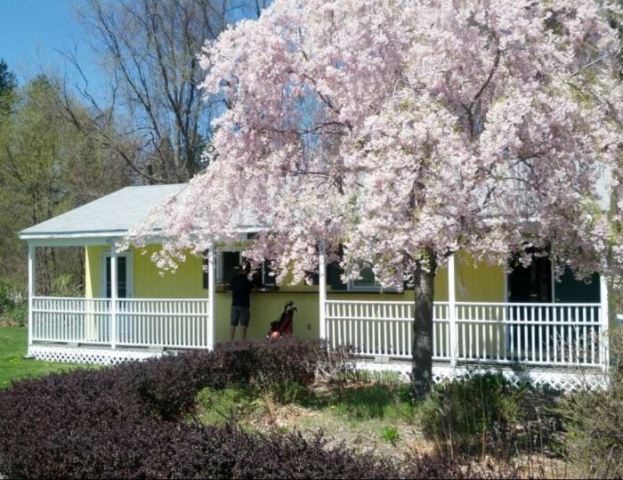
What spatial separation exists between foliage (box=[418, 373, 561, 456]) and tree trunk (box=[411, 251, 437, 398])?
0.22 metres

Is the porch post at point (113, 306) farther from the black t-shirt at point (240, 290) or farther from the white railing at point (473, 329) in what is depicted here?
the white railing at point (473, 329)

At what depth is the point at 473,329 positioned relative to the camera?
14352 millimetres

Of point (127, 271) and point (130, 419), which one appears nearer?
point (130, 419)

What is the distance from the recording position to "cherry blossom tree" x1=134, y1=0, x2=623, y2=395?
7.32 meters

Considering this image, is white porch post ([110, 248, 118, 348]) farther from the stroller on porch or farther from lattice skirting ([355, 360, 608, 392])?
lattice skirting ([355, 360, 608, 392])

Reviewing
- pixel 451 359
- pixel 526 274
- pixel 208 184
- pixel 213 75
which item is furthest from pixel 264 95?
pixel 526 274

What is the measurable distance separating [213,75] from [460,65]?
273 cm

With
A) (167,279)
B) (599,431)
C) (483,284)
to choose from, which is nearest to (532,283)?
(483,284)

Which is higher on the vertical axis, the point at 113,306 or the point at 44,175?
the point at 44,175

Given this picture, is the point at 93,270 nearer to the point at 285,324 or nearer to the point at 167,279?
the point at 167,279

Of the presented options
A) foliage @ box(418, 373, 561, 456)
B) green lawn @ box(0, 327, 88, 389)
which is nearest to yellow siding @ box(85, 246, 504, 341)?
green lawn @ box(0, 327, 88, 389)

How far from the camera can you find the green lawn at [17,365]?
1518cm

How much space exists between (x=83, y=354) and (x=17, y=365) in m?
1.35

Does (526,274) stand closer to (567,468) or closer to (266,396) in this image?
(266,396)
